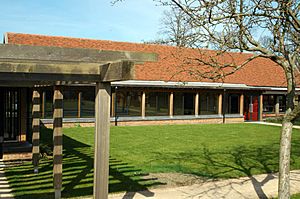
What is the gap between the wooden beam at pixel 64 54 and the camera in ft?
12.9

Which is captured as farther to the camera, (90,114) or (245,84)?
(245,84)

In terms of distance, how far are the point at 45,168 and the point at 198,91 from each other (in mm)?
17912

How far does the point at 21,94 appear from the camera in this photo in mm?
12398

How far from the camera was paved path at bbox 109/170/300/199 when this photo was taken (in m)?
7.71

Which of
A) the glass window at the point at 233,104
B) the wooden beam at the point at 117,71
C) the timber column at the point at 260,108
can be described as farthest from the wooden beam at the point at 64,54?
the timber column at the point at 260,108

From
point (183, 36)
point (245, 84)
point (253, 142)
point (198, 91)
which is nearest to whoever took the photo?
point (183, 36)

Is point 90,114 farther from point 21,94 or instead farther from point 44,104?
point 21,94

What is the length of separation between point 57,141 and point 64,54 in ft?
11.3

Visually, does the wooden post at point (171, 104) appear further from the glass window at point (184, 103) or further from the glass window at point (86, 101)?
the glass window at point (86, 101)

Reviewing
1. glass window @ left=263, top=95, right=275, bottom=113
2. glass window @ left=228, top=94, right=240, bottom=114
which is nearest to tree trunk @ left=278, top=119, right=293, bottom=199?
glass window @ left=228, top=94, right=240, bottom=114

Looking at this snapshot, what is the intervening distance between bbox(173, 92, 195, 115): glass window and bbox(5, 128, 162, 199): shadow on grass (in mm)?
15125

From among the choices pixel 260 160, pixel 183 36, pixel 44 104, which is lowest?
pixel 260 160

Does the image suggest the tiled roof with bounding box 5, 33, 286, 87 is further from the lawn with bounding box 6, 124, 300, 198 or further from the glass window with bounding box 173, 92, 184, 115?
the lawn with bounding box 6, 124, 300, 198

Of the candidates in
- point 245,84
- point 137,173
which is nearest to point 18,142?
point 137,173
